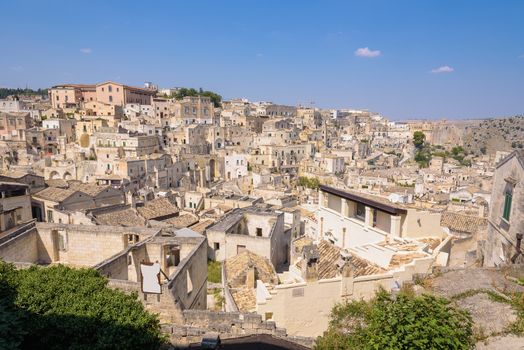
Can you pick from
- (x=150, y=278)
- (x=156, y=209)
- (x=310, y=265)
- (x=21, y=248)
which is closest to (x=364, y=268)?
(x=310, y=265)

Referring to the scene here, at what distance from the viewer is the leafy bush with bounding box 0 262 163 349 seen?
675 centimetres

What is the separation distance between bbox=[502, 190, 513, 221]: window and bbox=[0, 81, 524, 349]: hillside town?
76mm

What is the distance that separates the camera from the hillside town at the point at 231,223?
9734 mm

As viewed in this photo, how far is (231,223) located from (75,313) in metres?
14.5

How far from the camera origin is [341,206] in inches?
623

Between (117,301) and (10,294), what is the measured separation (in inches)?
87.5

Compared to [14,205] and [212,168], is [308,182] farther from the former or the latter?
[14,205]

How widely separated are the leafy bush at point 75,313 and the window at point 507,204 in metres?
12.1

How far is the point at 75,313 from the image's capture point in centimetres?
716

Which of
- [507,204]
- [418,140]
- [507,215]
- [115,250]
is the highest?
[418,140]

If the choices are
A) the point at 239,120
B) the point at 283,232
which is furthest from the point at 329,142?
the point at 283,232

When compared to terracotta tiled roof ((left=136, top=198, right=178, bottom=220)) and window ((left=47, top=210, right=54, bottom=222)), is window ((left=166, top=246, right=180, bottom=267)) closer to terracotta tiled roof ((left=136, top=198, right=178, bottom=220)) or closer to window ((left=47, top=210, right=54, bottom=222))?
terracotta tiled roof ((left=136, top=198, right=178, bottom=220))

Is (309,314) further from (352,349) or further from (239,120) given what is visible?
(239,120)

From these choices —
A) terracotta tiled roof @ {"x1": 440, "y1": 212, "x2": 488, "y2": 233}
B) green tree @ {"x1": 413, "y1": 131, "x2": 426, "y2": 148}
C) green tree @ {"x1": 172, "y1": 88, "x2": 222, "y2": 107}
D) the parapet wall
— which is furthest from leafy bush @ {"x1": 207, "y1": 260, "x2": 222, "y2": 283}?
green tree @ {"x1": 413, "y1": 131, "x2": 426, "y2": 148}
